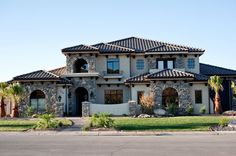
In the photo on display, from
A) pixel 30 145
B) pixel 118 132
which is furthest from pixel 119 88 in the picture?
pixel 30 145

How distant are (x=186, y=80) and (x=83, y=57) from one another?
1157 centimetres

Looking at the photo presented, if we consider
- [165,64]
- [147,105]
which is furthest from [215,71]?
[147,105]

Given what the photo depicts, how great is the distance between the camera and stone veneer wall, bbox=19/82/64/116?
3706cm

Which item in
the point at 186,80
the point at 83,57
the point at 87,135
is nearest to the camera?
the point at 87,135

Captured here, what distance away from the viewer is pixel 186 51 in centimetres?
3997

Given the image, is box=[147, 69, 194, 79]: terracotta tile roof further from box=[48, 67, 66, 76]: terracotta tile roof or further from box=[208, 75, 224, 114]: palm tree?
box=[48, 67, 66, 76]: terracotta tile roof

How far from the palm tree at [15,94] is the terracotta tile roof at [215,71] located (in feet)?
68.4

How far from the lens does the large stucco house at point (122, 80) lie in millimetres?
36531

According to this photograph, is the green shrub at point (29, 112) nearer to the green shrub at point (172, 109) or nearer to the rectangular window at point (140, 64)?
the rectangular window at point (140, 64)

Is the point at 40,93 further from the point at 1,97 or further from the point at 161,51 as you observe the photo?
the point at 161,51

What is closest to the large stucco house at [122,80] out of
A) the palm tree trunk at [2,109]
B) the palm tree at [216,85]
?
the palm tree at [216,85]

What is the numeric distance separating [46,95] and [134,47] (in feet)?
39.8

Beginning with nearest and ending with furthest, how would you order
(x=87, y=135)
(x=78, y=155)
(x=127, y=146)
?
(x=78, y=155) → (x=127, y=146) → (x=87, y=135)

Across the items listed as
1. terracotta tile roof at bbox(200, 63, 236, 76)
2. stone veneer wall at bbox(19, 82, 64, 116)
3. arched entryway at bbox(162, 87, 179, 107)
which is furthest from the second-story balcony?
terracotta tile roof at bbox(200, 63, 236, 76)
